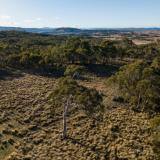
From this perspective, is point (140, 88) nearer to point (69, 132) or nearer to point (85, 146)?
point (69, 132)

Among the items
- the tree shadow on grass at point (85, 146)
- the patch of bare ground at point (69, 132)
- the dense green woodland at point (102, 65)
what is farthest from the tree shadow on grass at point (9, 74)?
the tree shadow on grass at point (85, 146)

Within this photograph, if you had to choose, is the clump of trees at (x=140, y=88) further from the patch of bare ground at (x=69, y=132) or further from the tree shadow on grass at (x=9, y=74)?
the tree shadow on grass at (x=9, y=74)

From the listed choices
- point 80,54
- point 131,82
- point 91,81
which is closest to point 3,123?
point 131,82

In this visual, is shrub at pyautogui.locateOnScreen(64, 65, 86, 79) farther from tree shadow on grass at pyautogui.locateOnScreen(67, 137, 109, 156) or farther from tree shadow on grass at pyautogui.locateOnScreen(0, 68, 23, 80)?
tree shadow on grass at pyautogui.locateOnScreen(67, 137, 109, 156)

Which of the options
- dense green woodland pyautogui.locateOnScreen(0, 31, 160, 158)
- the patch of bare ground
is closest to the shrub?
dense green woodland pyautogui.locateOnScreen(0, 31, 160, 158)

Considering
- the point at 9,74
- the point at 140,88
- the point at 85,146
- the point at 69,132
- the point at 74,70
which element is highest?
the point at 140,88

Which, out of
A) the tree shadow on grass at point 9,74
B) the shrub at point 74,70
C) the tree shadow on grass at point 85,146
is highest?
the shrub at point 74,70

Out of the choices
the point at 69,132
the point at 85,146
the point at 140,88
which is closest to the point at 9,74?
the point at 69,132
